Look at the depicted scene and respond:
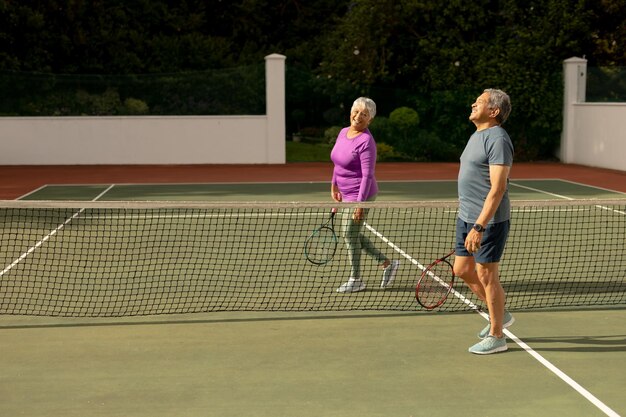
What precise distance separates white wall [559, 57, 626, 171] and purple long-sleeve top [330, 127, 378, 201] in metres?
16.3

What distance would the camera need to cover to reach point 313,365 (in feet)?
21.6

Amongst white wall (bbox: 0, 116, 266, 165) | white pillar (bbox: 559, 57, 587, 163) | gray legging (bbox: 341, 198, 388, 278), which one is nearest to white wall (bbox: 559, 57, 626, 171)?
white pillar (bbox: 559, 57, 587, 163)

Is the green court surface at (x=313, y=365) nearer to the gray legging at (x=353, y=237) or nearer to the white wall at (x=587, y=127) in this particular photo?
the gray legging at (x=353, y=237)

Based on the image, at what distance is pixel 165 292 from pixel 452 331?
2.89 m

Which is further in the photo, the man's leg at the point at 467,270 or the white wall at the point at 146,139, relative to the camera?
the white wall at the point at 146,139

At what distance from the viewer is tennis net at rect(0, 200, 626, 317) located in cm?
845

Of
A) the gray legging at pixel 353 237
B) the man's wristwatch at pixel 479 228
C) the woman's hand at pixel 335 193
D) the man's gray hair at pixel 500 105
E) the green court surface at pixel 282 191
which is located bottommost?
the green court surface at pixel 282 191

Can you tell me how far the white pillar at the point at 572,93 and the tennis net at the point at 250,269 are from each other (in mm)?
13740

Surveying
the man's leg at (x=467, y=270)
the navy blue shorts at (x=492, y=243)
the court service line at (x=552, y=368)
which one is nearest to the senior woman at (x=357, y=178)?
the court service line at (x=552, y=368)

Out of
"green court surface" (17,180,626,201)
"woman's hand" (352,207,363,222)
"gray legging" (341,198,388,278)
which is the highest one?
"woman's hand" (352,207,363,222)

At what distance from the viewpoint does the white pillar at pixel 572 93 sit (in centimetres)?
2705

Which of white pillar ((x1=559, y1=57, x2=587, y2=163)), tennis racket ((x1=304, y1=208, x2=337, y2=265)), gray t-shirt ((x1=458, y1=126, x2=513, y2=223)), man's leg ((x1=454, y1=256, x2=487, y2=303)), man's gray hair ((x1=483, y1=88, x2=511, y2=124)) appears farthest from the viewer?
white pillar ((x1=559, y1=57, x2=587, y2=163))

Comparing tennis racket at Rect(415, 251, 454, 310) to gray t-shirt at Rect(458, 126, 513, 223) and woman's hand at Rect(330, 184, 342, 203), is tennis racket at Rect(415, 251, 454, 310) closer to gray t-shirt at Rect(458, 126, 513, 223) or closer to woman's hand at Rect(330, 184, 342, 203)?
woman's hand at Rect(330, 184, 342, 203)

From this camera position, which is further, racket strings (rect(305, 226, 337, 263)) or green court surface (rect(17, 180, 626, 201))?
green court surface (rect(17, 180, 626, 201))
